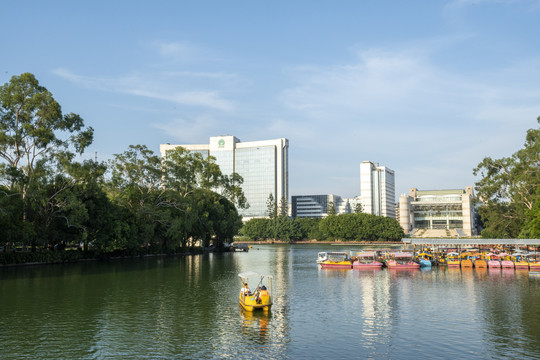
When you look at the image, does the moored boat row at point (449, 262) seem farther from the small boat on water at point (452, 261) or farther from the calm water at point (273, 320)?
the calm water at point (273, 320)

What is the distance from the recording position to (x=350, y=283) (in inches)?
2356

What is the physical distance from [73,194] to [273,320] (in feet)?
190

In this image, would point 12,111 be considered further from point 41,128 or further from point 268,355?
point 268,355

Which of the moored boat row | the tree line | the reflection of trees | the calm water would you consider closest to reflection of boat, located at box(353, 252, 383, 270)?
the moored boat row

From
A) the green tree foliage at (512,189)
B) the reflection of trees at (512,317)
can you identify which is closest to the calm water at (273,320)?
the reflection of trees at (512,317)

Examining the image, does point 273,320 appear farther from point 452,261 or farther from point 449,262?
point 452,261

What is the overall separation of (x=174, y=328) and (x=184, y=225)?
8126cm

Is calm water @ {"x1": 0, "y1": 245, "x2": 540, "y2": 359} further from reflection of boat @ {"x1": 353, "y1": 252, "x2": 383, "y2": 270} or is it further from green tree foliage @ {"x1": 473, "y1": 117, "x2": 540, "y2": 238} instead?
green tree foliage @ {"x1": 473, "y1": 117, "x2": 540, "y2": 238}

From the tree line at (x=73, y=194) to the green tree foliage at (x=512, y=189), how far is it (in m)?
76.9

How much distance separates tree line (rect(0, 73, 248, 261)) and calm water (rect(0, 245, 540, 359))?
A: 18254mm

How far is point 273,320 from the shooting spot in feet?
117

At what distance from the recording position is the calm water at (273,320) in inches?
1074

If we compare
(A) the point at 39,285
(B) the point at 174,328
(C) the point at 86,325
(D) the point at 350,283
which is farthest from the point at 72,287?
(D) the point at 350,283

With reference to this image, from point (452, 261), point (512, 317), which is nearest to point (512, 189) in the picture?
point (452, 261)
